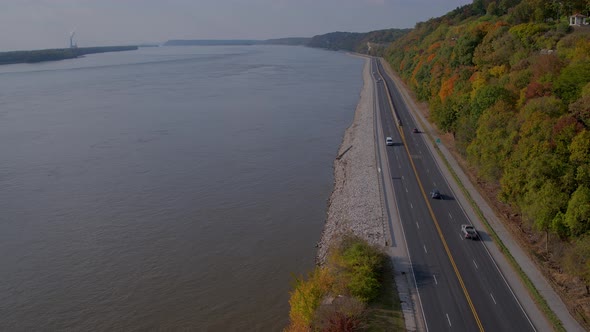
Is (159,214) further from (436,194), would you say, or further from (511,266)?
(511,266)

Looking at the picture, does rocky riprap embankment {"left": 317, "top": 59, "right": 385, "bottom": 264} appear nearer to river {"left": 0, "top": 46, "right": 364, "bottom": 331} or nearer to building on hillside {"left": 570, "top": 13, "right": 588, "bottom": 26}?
river {"left": 0, "top": 46, "right": 364, "bottom": 331}

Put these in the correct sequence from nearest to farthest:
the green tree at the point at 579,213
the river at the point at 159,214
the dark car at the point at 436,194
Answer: the green tree at the point at 579,213
the river at the point at 159,214
the dark car at the point at 436,194

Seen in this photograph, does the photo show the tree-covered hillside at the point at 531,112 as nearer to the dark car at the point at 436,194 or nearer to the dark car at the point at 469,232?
the dark car at the point at 469,232

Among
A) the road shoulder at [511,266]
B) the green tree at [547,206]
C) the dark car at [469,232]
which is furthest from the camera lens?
the dark car at [469,232]

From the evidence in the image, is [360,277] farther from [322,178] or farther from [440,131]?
[440,131]

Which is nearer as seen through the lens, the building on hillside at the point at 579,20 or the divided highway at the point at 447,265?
the divided highway at the point at 447,265

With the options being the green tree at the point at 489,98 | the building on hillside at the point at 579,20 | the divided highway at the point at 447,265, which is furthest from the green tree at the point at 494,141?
the building on hillside at the point at 579,20

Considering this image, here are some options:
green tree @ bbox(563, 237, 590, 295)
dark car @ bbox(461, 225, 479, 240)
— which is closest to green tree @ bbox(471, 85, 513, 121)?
dark car @ bbox(461, 225, 479, 240)

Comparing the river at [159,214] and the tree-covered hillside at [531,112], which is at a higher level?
the tree-covered hillside at [531,112]
